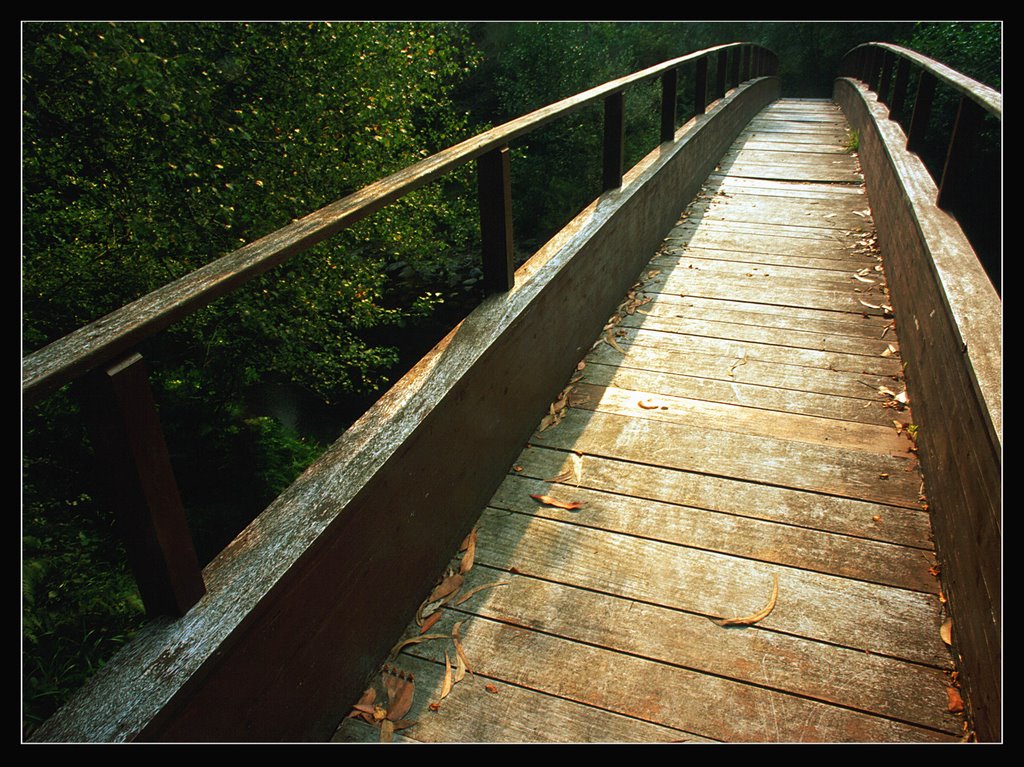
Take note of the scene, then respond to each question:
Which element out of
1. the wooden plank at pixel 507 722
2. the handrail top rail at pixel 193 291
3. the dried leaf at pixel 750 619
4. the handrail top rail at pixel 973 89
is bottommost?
the wooden plank at pixel 507 722

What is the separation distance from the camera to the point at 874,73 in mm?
10766

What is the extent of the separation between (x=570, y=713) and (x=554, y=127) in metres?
23.9

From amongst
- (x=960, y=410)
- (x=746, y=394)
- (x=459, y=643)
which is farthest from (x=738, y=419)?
(x=459, y=643)

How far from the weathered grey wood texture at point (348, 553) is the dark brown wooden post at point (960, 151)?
175 centimetres

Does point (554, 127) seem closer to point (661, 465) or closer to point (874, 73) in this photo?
point (874, 73)

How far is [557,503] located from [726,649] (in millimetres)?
884

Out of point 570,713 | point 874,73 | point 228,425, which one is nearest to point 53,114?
point 228,425

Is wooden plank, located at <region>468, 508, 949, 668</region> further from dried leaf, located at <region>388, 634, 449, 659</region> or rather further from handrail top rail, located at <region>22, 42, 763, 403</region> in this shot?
handrail top rail, located at <region>22, 42, 763, 403</region>

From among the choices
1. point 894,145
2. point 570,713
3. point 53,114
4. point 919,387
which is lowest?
point 570,713

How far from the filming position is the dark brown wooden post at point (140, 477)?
1.29 meters

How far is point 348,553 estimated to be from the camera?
6.26 ft

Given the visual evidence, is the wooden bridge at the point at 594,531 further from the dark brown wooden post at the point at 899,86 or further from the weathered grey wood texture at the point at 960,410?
the dark brown wooden post at the point at 899,86

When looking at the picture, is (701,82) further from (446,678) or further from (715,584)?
(446,678)

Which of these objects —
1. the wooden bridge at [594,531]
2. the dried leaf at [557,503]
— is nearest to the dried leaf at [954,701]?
the wooden bridge at [594,531]
